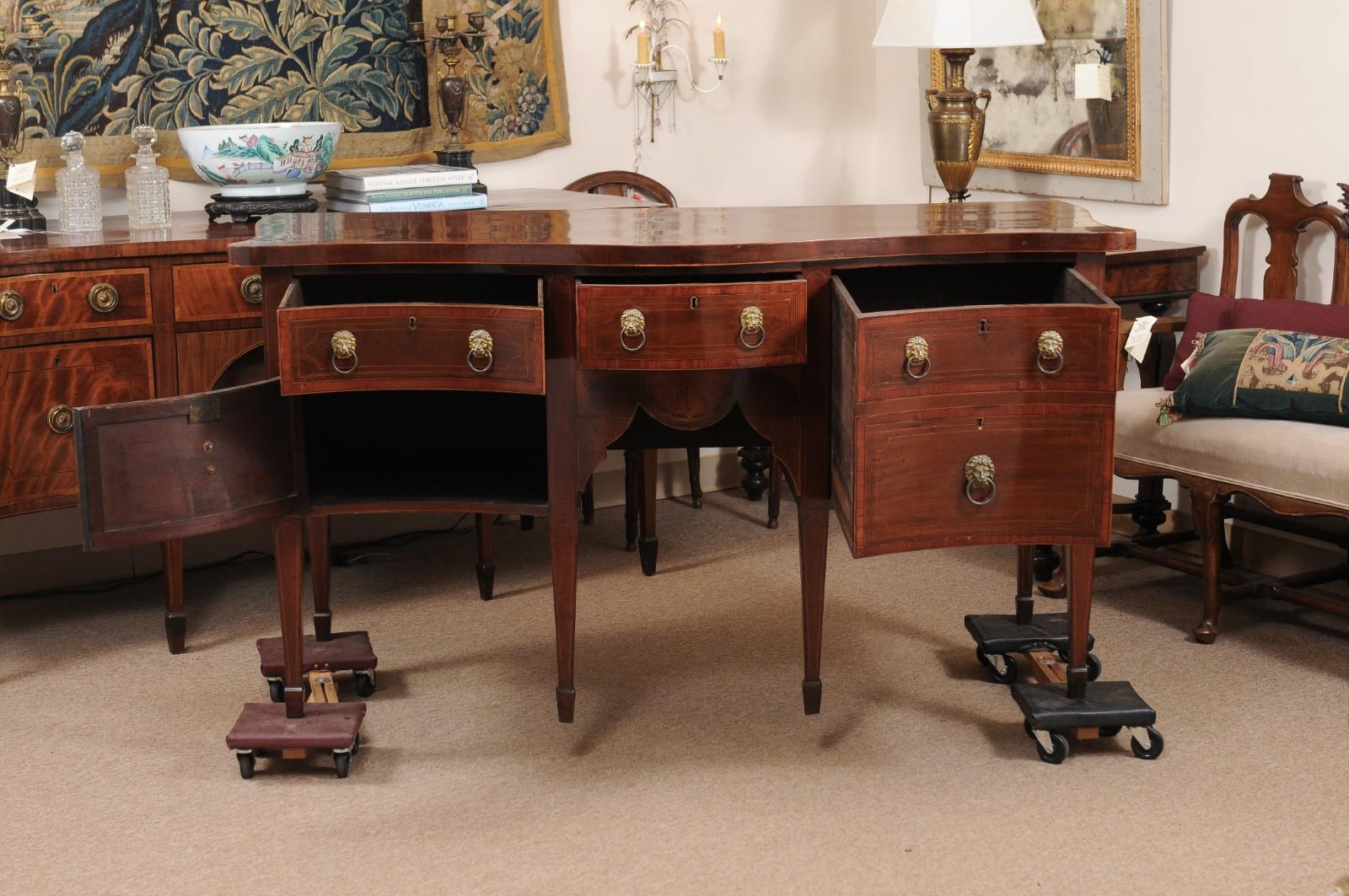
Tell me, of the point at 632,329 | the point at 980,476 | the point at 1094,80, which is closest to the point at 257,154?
the point at 632,329

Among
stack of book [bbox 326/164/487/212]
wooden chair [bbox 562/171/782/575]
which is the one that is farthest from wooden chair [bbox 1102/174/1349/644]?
stack of book [bbox 326/164/487/212]

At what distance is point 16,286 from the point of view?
321 cm

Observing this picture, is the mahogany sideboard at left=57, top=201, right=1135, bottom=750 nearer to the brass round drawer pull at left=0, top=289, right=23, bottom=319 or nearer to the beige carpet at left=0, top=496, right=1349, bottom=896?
the beige carpet at left=0, top=496, right=1349, bottom=896

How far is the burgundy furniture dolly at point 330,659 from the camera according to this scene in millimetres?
3032

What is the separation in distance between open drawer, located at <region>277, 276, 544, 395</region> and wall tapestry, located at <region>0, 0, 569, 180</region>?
66.4 inches

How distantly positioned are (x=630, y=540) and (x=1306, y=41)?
7.34ft

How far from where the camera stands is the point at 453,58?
422 cm

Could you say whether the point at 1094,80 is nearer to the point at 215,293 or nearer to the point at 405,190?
the point at 405,190

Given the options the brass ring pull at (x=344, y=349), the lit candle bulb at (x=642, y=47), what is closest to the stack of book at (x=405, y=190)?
the lit candle bulb at (x=642, y=47)

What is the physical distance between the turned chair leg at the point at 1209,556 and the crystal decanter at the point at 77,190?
275 centimetres

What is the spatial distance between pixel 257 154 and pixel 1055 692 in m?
2.41

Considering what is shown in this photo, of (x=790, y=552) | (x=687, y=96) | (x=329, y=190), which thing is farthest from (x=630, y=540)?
(x=687, y=96)

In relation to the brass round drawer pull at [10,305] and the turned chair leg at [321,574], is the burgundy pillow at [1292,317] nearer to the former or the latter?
the turned chair leg at [321,574]

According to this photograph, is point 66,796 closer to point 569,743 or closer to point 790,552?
point 569,743
